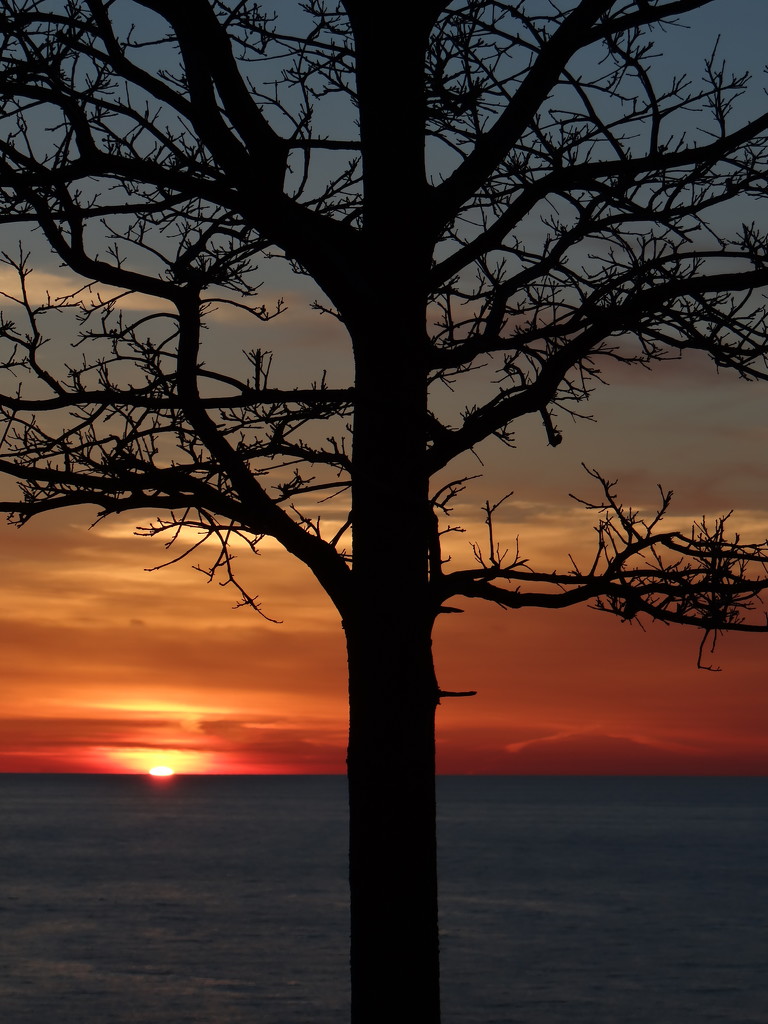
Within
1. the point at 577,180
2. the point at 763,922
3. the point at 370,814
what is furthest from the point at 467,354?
the point at 763,922

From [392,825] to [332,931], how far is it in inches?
2128

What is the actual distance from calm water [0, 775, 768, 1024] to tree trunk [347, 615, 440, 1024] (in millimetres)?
34024

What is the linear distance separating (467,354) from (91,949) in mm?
50435

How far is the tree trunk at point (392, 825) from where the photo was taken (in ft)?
18.9

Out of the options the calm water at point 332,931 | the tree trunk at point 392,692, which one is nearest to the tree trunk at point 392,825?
the tree trunk at point 392,692

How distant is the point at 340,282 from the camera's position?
611cm

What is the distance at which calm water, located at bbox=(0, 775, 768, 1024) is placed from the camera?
40.3 m

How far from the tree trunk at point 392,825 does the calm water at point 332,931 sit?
112 ft

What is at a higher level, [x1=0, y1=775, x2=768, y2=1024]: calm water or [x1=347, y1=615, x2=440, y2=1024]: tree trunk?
[x1=347, y1=615, x2=440, y2=1024]: tree trunk

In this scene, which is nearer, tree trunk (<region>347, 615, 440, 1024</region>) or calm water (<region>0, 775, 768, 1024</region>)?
tree trunk (<region>347, 615, 440, 1024</region>)

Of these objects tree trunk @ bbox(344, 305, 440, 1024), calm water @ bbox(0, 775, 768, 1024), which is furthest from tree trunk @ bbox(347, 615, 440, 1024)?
calm water @ bbox(0, 775, 768, 1024)

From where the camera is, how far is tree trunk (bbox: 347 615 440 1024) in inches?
227

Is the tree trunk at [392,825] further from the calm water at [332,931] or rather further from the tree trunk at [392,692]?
the calm water at [332,931]

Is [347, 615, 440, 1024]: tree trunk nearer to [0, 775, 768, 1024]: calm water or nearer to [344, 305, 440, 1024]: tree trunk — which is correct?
[344, 305, 440, 1024]: tree trunk
